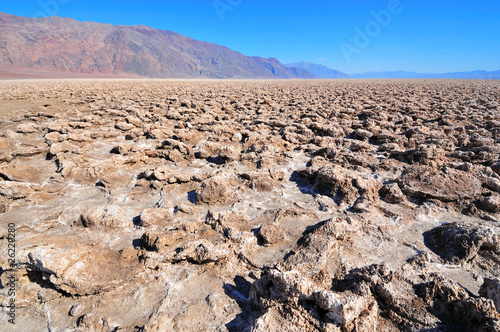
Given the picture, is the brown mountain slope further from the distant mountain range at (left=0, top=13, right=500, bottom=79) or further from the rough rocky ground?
the rough rocky ground

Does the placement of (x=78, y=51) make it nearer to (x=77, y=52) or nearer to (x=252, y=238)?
(x=77, y=52)

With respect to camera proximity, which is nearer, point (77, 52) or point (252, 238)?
point (252, 238)

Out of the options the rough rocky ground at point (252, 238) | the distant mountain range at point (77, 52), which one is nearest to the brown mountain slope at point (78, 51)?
the distant mountain range at point (77, 52)

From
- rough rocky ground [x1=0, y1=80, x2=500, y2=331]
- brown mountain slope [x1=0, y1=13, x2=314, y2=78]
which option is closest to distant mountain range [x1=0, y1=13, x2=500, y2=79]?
brown mountain slope [x1=0, y1=13, x2=314, y2=78]

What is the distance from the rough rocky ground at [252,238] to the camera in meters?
1.43

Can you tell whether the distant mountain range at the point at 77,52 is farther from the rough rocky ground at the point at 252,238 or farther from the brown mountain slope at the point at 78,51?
the rough rocky ground at the point at 252,238

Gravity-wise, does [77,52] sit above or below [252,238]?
above

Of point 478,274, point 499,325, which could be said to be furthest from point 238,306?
point 478,274

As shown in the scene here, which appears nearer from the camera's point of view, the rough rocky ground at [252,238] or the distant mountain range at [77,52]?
the rough rocky ground at [252,238]

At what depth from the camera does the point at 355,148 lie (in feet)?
13.7

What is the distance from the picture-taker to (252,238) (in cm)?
213

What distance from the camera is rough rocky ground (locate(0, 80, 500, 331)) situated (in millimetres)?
1430

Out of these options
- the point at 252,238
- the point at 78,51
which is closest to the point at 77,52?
the point at 78,51

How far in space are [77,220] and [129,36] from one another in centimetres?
15847
